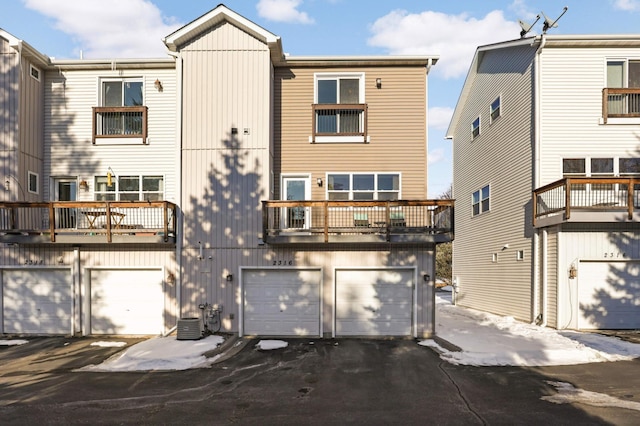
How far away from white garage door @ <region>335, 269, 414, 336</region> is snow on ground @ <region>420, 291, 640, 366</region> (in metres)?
1.07

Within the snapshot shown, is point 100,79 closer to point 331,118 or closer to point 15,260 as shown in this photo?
point 15,260

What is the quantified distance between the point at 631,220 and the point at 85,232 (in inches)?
632

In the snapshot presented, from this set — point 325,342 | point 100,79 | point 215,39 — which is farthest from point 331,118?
point 100,79

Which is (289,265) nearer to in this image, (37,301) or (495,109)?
(37,301)

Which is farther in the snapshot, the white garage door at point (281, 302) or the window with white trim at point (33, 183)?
the window with white trim at point (33, 183)

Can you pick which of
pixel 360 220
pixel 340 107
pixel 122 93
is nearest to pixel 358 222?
pixel 360 220

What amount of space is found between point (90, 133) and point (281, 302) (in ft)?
28.0

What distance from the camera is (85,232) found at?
1166cm

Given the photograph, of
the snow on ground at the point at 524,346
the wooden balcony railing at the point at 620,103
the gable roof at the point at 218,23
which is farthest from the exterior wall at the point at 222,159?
the wooden balcony railing at the point at 620,103

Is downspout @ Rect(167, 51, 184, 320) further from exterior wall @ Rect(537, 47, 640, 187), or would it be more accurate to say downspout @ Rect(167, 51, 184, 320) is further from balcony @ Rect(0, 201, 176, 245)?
exterior wall @ Rect(537, 47, 640, 187)

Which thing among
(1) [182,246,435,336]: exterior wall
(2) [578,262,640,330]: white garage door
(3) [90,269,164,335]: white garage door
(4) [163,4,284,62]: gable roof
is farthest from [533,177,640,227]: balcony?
(3) [90,269,164,335]: white garage door

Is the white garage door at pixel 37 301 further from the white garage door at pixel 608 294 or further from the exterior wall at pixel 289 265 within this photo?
the white garage door at pixel 608 294

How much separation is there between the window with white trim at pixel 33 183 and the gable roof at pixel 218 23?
608 cm

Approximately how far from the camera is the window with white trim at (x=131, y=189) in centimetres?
1315
